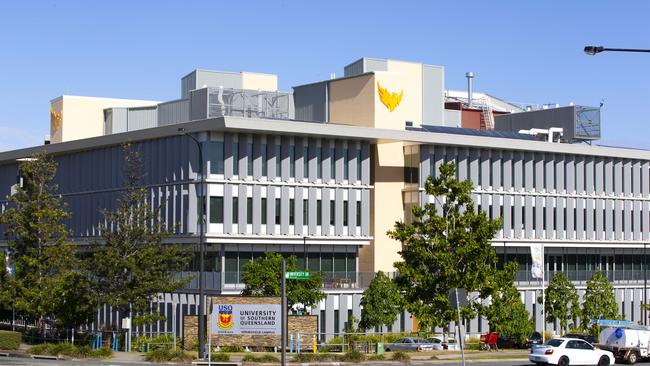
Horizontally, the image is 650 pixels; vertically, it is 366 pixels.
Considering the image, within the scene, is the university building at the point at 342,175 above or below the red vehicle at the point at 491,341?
above

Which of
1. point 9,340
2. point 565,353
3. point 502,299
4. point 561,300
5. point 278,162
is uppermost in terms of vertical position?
point 278,162

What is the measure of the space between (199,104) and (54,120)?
2621 centimetres

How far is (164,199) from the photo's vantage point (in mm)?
79000

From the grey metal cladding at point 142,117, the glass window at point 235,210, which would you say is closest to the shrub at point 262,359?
the glass window at point 235,210

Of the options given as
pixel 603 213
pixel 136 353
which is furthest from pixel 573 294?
pixel 136 353

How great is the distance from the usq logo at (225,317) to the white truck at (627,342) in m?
18.4

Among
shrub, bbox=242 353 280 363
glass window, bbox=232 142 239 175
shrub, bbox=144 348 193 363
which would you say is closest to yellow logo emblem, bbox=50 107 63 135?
glass window, bbox=232 142 239 175

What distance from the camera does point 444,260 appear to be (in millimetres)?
61938

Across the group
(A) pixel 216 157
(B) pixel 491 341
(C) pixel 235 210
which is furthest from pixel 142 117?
(B) pixel 491 341

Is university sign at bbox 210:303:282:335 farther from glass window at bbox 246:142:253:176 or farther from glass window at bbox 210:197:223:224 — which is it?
glass window at bbox 246:142:253:176

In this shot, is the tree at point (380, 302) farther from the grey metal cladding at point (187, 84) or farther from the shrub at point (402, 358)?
the grey metal cladding at point (187, 84)

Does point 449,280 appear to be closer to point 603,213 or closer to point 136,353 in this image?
point 136,353

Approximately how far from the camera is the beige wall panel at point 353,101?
85.2 meters

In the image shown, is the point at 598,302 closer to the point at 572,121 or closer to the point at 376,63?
the point at 572,121
